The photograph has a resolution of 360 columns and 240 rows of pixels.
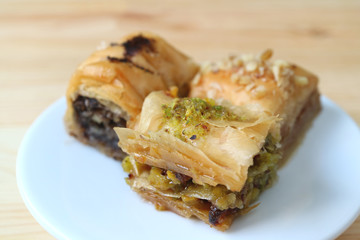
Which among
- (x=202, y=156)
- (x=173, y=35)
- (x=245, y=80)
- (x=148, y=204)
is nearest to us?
(x=202, y=156)

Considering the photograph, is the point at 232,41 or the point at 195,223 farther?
the point at 232,41

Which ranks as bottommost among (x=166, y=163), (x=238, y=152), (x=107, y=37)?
(x=107, y=37)

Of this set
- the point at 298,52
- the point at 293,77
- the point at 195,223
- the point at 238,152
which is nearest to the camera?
the point at 238,152

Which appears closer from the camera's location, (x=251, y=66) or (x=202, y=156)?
(x=202, y=156)

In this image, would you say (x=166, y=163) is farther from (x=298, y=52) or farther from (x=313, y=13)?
(x=313, y=13)

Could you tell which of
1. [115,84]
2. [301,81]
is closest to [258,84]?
[301,81]

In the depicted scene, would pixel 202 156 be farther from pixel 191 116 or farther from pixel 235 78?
pixel 235 78

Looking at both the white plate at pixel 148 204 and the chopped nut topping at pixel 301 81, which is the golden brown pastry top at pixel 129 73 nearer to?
the white plate at pixel 148 204

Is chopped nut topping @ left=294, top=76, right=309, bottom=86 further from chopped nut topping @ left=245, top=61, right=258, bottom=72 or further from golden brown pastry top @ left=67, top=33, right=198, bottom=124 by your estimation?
golden brown pastry top @ left=67, top=33, right=198, bottom=124

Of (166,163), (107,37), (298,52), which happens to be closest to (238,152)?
(166,163)
